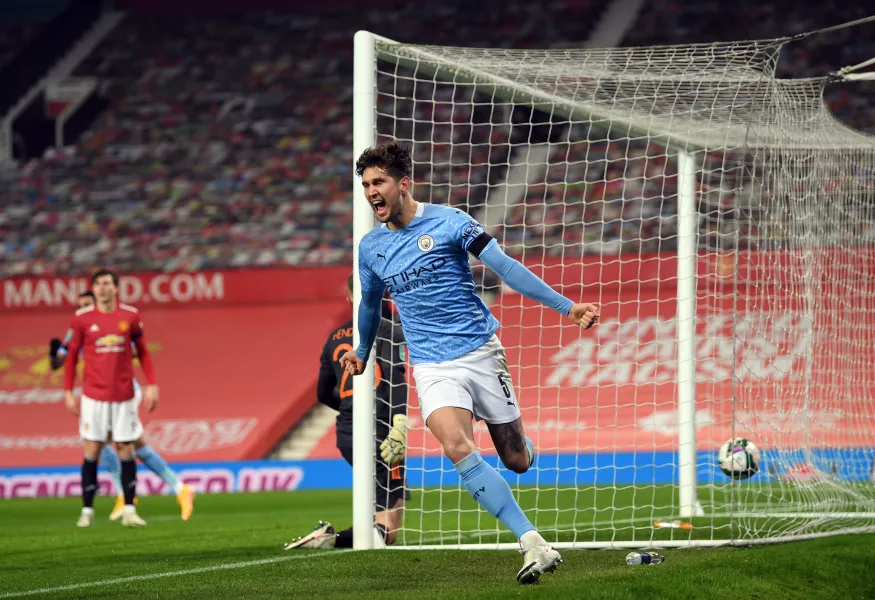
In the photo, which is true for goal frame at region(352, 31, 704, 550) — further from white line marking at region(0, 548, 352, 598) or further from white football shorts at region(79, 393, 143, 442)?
white football shorts at region(79, 393, 143, 442)

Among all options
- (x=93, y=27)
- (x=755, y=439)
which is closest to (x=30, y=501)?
(x=755, y=439)

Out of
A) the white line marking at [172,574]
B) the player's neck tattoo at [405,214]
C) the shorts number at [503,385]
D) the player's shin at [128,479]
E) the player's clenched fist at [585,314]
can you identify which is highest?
the player's neck tattoo at [405,214]

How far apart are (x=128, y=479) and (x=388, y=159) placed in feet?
19.1

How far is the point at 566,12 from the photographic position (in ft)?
77.8

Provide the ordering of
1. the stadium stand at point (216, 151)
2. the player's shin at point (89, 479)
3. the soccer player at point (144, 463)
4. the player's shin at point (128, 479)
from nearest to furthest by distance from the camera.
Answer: the player's shin at point (128, 479)
the soccer player at point (144, 463)
the player's shin at point (89, 479)
the stadium stand at point (216, 151)

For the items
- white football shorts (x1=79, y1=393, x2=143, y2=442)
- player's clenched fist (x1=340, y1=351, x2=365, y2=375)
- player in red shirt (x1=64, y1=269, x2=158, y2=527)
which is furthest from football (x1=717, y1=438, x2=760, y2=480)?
white football shorts (x1=79, y1=393, x2=143, y2=442)

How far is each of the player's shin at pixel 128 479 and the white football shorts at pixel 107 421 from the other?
19cm

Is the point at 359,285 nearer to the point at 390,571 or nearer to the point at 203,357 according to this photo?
the point at 390,571

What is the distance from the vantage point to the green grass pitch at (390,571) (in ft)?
16.9

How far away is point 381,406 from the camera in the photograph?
7.68 metres

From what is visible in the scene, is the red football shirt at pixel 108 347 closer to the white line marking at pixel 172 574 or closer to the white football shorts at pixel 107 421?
the white football shorts at pixel 107 421

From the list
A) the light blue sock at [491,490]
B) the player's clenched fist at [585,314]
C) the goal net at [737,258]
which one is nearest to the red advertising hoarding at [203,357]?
the goal net at [737,258]

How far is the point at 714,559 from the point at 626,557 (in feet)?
1.66

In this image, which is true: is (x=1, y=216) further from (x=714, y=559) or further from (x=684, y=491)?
(x=714, y=559)
